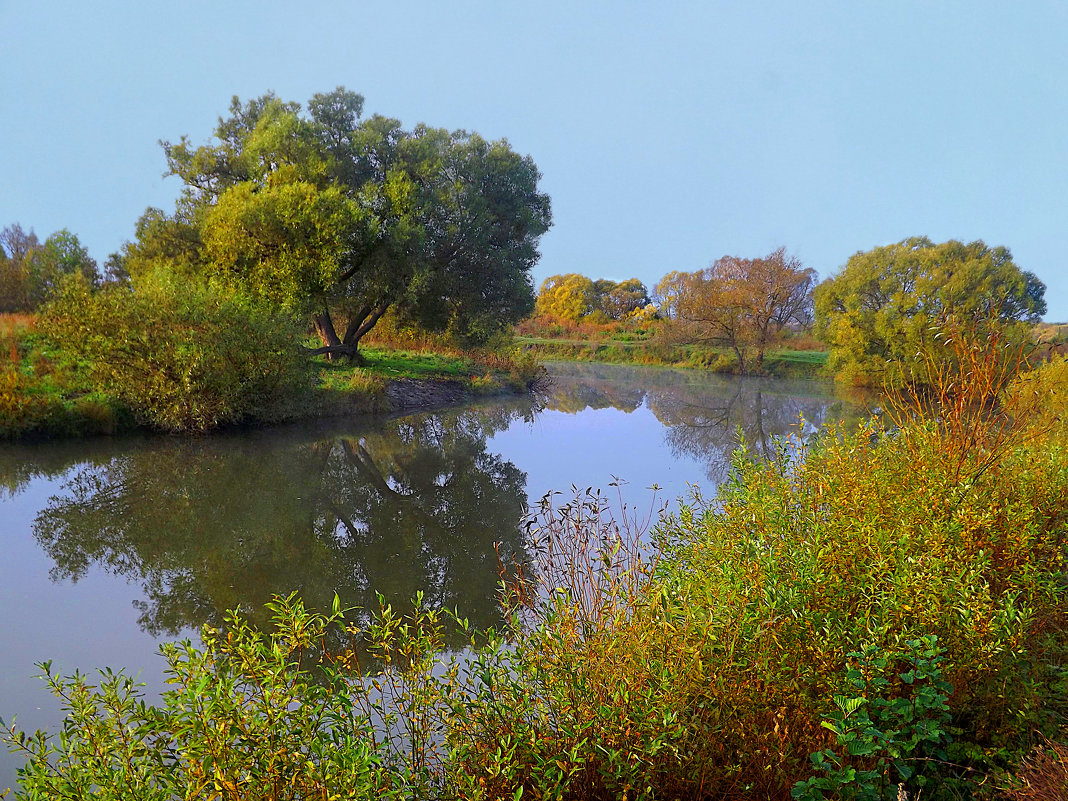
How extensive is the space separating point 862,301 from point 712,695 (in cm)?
3277

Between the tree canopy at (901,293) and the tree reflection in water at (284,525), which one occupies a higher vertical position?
the tree canopy at (901,293)

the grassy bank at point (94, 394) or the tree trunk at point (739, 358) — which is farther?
the tree trunk at point (739, 358)

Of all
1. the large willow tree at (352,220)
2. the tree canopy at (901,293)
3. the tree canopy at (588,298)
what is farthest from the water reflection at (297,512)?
the tree canopy at (588,298)

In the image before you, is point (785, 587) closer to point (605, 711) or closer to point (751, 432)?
point (605, 711)

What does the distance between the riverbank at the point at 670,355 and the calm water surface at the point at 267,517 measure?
19.3 meters

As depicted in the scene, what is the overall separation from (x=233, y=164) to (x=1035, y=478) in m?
22.4

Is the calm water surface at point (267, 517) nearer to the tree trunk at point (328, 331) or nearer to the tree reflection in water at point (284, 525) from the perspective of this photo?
the tree reflection in water at point (284, 525)

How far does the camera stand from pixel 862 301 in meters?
30.8

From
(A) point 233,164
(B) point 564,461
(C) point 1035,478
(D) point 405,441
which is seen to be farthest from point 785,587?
(A) point 233,164

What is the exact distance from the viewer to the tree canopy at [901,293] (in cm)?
2861

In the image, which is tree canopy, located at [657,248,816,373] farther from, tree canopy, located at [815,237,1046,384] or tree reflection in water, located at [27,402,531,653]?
tree reflection in water, located at [27,402,531,653]

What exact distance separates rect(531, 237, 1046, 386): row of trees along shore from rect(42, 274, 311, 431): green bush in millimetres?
21056

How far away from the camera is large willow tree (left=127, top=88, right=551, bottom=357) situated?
17438 millimetres

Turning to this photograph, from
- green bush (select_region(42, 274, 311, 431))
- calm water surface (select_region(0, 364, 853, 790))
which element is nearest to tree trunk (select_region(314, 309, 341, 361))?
calm water surface (select_region(0, 364, 853, 790))
